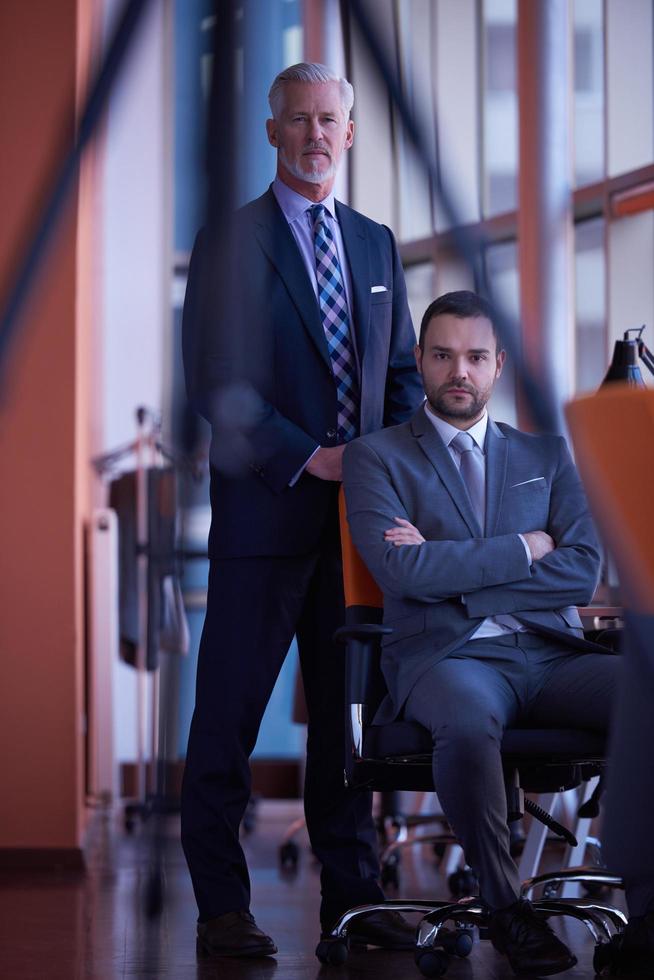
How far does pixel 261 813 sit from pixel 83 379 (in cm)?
240

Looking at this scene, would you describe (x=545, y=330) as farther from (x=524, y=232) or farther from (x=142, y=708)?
(x=142, y=708)

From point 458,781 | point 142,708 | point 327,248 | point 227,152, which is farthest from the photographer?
point 142,708

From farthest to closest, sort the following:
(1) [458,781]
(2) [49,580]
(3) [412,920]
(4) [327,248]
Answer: (2) [49,580] → (3) [412,920] → (1) [458,781] → (4) [327,248]

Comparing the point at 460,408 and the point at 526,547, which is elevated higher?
the point at 460,408

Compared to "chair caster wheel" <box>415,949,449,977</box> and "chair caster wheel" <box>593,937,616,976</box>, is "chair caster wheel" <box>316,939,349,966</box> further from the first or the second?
"chair caster wheel" <box>593,937,616,976</box>

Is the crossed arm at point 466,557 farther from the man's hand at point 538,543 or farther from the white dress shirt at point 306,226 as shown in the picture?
the white dress shirt at point 306,226

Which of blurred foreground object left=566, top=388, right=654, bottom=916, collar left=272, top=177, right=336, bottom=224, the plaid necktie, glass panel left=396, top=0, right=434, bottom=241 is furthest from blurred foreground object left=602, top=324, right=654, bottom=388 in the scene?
glass panel left=396, top=0, right=434, bottom=241

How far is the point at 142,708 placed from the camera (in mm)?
5367

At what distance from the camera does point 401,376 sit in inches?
95.1

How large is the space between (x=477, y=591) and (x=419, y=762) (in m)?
0.28

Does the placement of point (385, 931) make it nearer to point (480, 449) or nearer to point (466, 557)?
point (466, 557)

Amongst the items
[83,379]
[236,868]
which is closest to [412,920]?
[236,868]

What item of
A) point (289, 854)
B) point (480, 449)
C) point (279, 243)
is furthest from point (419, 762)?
point (289, 854)

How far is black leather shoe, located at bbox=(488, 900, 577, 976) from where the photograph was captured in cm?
198
